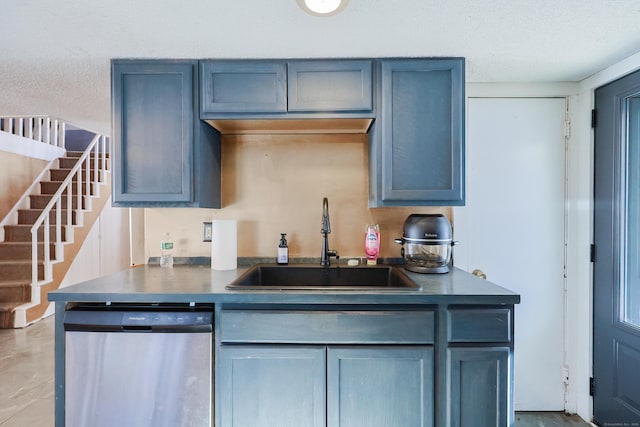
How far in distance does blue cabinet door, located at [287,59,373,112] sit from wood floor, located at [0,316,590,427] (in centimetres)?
211

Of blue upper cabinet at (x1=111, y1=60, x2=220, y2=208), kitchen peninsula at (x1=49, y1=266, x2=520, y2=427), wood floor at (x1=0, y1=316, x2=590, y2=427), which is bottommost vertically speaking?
wood floor at (x1=0, y1=316, x2=590, y2=427)

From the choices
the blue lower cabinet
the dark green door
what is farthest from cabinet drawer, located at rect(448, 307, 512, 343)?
the dark green door

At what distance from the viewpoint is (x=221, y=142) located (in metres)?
2.11

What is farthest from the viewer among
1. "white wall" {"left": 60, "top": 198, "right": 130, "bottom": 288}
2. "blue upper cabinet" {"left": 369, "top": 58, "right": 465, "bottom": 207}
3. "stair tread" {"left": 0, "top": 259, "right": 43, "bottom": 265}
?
"white wall" {"left": 60, "top": 198, "right": 130, "bottom": 288}

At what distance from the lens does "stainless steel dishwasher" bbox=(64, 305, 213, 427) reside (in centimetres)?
141

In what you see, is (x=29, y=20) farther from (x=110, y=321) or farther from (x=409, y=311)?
(x=409, y=311)

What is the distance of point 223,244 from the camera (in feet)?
6.26

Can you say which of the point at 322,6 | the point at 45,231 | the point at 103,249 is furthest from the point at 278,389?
the point at 103,249

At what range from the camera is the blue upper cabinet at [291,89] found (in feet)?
5.64

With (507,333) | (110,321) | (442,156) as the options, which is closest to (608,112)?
(442,156)

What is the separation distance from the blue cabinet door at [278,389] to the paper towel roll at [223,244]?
65 cm

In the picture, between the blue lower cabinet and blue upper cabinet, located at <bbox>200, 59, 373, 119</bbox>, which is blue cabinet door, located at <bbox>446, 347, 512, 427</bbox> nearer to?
the blue lower cabinet

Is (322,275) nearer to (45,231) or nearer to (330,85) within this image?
(330,85)

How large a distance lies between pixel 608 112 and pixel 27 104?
3922mm
